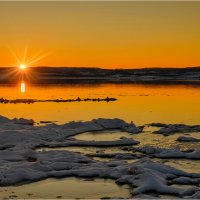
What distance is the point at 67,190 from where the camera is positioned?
14.7 metres

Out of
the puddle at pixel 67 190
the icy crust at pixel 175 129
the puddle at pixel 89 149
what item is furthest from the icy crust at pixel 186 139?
the puddle at pixel 67 190

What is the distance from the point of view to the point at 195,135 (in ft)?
82.5

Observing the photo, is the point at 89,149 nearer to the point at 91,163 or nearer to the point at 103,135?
the point at 91,163

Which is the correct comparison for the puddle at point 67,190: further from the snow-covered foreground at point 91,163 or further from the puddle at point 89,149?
the puddle at point 89,149

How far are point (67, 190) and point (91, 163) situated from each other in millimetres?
3184

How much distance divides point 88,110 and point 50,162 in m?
23.0

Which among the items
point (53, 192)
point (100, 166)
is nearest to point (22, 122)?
point (100, 166)

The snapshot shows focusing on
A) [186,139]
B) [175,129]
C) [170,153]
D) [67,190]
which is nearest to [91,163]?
[67,190]

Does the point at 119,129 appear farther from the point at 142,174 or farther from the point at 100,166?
the point at 142,174

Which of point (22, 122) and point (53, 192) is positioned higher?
point (22, 122)

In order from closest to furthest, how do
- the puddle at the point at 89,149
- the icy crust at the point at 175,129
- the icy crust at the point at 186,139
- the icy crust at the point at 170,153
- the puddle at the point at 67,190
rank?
1. the puddle at the point at 67,190
2. the icy crust at the point at 170,153
3. the puddle at the point at 89,149
4. the icy crust at the point at 186,139
5. the icy crust at the point at 175,129

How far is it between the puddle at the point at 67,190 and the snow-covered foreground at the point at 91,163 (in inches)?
13.8

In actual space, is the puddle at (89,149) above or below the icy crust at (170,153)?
above

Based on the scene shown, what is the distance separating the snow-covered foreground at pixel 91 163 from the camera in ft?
48.6
